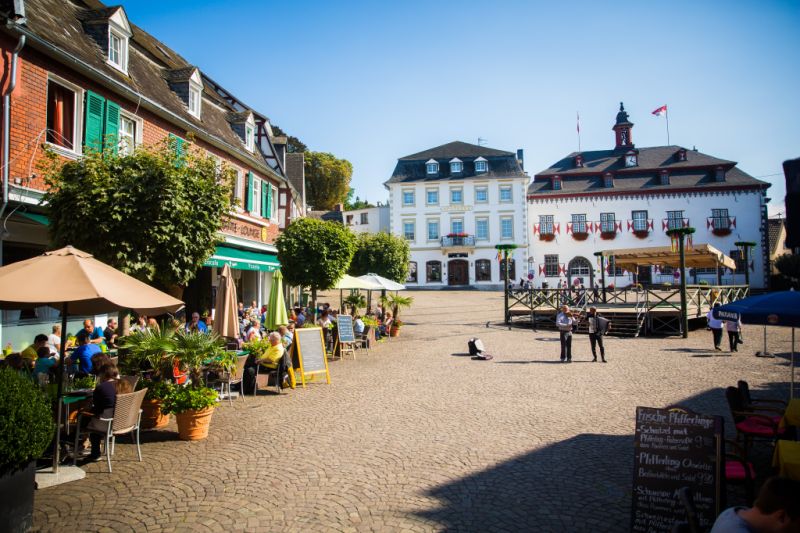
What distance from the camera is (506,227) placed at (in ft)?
151

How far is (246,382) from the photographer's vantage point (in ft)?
A: 32.5

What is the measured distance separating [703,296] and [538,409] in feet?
54.4

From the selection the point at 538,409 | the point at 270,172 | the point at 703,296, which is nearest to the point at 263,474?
the point at 538,409

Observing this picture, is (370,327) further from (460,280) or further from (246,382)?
(460,280)

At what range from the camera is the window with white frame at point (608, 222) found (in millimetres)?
44062

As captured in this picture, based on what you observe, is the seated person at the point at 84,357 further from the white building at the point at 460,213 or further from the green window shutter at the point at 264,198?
the white building at the point at 460,213

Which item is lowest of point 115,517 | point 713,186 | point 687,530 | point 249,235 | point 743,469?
point 115,517

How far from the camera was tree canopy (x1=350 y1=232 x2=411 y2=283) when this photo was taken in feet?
82.4

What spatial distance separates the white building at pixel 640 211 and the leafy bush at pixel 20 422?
142ft

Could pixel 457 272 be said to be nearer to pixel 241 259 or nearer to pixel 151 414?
pixel 241 259

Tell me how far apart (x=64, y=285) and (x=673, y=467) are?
20.3 feet

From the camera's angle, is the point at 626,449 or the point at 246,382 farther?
the point at 246,382

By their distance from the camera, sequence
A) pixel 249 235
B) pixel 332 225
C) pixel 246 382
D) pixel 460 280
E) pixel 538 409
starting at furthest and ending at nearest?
1. pixel 460 280
2. pixel 249 235
3. pixel 332 225
4. pixel 246 382
5. pixel 538 409

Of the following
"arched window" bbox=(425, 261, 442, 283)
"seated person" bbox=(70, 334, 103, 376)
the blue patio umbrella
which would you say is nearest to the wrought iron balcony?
"arched window" bbox=(425, 261, 442, 283)
